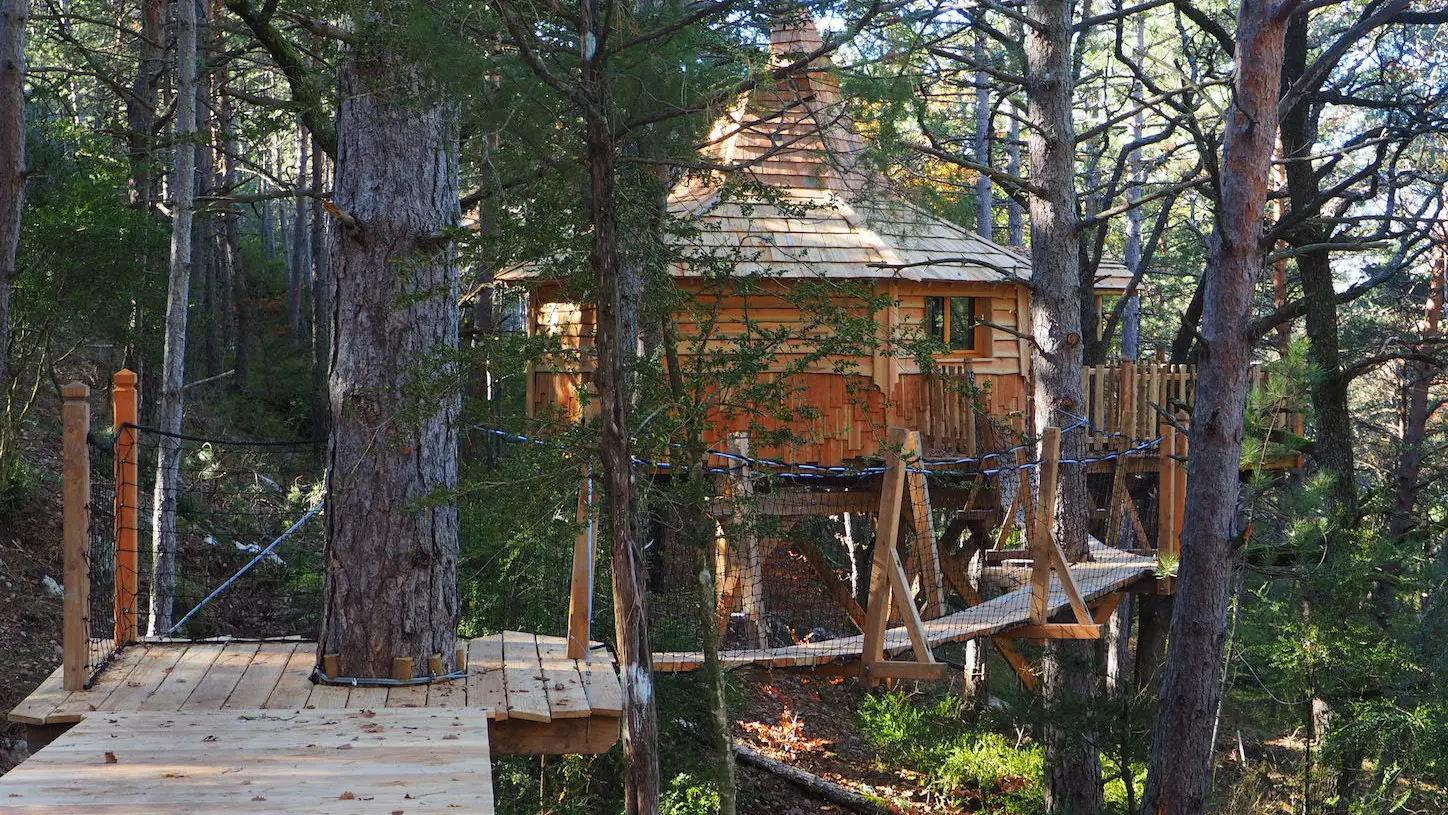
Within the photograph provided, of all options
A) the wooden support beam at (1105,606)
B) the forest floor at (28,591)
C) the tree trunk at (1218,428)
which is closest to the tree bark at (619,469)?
the tree trunk at (1218,428)

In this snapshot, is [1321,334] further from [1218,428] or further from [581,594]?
[581,594]

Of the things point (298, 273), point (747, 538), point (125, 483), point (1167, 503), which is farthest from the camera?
point (298, 273)

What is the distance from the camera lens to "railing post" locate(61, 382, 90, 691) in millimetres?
4941

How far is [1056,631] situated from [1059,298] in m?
2.99

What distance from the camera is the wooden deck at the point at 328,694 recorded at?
484cm

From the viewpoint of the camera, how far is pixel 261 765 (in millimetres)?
4000

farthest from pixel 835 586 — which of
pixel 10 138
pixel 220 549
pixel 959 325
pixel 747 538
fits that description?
pixel 10 138

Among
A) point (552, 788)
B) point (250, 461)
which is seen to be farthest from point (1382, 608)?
point (250, 461)

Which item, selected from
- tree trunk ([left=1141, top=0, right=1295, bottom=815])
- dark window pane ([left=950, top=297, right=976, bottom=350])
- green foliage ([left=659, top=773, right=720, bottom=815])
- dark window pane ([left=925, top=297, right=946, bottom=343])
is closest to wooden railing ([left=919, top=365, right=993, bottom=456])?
dark window pane ([left=925, top=297, right=946, bottom=343])

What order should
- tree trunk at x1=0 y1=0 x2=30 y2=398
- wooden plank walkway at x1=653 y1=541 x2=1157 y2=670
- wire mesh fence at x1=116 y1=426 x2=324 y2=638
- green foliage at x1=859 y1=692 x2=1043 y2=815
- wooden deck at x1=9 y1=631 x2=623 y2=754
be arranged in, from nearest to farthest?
wooden deck at x1=9 y1=631 x2=623 y2=754 → wooden plank walkway at x1=653 y1=541 x2=1157 y2=670 → tree trunk at x1=0 y1=0 x2=30 y2=398 → wire mesh fence at x1=116 y1=426 x2=324 y2=638 → green foliage at x1=859 y1=692 x2=1043 y2=815

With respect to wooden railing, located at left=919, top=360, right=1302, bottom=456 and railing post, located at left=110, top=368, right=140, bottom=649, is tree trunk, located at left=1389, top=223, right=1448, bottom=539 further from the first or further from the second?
railing post, located at left=110, top=368, right=140, bottom=649

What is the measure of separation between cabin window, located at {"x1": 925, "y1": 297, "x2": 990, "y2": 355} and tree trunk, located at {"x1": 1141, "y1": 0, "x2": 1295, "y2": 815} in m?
6.11

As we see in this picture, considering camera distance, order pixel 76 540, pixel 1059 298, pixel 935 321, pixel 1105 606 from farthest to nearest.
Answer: pixel 935 321, pixel 1059 298, pixel 1105 606, pixel 76 540

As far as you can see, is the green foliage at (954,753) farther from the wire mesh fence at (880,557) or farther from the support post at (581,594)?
the support post at (581,594)
